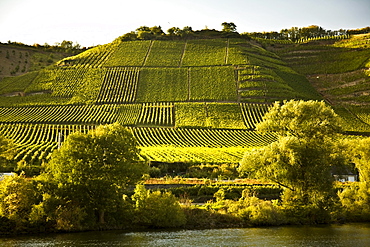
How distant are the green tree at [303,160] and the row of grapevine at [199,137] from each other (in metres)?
49.6

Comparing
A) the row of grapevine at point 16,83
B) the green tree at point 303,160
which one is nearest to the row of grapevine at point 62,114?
the row of grapevine at point 16,83

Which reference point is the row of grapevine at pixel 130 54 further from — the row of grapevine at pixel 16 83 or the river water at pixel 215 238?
the river water at pixel 215 238

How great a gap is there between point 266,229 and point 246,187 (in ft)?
38.8

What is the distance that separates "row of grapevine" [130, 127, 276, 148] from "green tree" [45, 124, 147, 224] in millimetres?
57667

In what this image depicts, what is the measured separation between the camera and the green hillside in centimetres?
10775

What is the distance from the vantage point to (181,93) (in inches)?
5536

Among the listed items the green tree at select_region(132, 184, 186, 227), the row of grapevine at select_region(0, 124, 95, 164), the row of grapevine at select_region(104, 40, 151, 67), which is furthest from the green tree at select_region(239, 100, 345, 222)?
the row of grapevine at select_region(104, 40, 151, 67)

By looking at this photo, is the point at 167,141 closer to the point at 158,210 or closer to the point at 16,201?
the point at 158,210

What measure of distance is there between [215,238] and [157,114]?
87246 mm

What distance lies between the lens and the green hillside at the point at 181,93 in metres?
108

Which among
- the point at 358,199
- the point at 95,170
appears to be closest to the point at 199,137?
the point at 358,199

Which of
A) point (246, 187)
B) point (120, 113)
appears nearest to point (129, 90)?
point (120, 113)

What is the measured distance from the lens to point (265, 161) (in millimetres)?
50625

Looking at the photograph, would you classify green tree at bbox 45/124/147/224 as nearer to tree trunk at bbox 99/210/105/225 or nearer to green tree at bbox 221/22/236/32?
tree trunk at bbox 99/210/105/225
